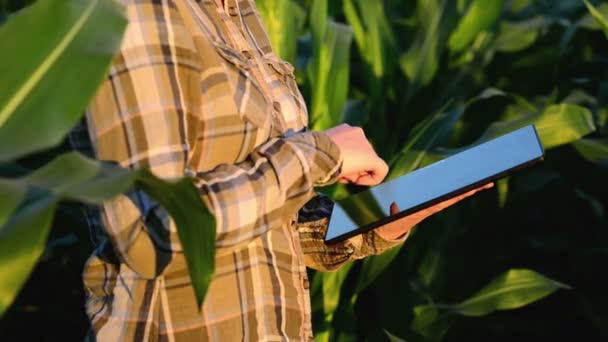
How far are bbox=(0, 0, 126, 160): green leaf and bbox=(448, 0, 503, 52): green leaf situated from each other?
1.55 metres

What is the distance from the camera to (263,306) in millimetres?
955

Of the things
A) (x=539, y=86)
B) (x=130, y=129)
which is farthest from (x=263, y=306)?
(x=539, y=86)

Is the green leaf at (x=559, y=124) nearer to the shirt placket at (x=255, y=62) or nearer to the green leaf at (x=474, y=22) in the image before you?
the green leaf at (x=474, y=22)

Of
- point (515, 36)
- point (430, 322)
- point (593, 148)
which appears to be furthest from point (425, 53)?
point (430, 322)

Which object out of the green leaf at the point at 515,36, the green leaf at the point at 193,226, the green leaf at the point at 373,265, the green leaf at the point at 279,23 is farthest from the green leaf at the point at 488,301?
the green leaf at the point at 193,226

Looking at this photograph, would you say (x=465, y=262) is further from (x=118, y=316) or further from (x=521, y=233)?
(x=118, y=316)

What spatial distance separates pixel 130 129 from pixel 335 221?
0.25 m

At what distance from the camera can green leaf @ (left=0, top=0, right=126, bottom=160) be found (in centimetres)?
73

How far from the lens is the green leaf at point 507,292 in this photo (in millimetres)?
1671

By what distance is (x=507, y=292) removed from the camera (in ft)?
5.53

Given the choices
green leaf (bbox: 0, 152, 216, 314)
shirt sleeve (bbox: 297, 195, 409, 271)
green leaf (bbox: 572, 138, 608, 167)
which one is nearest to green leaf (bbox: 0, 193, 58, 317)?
green leaf (bbox: 0, 152, 216, 314)

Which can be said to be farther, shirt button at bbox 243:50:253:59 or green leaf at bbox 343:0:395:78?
green leaf at bbox 343:0:395:78

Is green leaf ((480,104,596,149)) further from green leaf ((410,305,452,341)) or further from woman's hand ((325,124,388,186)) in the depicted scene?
woman's hand ((325,124,388,186))

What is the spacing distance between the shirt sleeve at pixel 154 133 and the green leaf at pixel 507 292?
2.87 ft
